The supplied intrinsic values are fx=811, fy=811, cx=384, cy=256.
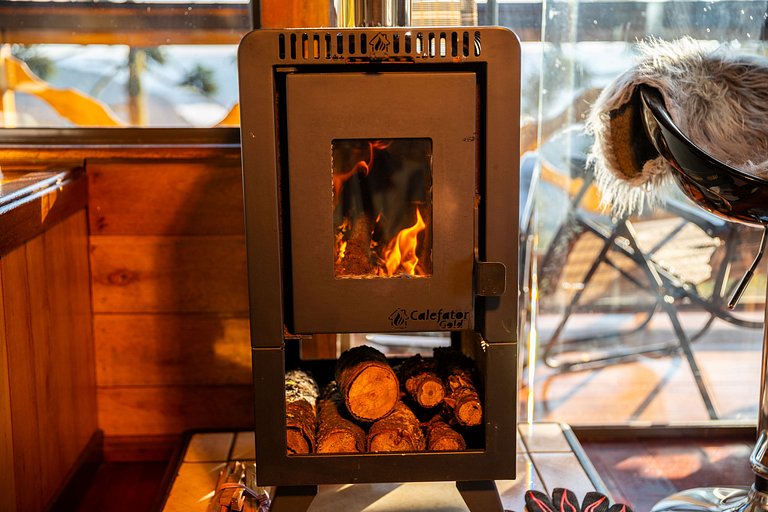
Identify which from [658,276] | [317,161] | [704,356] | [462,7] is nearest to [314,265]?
[317,161]

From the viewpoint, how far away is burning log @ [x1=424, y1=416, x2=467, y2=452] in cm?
150

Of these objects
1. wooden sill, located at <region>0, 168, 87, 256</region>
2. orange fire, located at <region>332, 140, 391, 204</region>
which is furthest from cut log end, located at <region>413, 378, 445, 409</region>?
wooden sill, located at <region>0, 168, 87, 256</region>

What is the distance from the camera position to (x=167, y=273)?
2.08 meters

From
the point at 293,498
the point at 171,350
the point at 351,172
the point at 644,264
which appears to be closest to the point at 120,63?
the point at 171,350

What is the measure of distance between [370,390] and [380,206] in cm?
35

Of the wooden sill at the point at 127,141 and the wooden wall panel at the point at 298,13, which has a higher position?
the wooden wall panel at the point at 298,13

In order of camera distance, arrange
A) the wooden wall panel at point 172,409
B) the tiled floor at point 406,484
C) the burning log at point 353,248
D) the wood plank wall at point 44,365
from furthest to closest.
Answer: the wooden wall panel at point 172,409
the tiled floor at point 406,484
the wood plank wall at point 44,365
the burning log at point 353,248

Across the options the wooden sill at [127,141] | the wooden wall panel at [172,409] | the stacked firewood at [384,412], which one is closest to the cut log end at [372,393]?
the stacked firewood at [384,412]

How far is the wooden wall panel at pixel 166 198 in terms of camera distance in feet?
6.70

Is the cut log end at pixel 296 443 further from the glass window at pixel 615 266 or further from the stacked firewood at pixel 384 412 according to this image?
the glass window at pixel 615 266

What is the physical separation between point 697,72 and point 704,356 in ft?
3.41

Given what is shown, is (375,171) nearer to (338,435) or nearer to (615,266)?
(338,435)

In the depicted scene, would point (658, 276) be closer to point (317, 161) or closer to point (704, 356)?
point (704, 356)

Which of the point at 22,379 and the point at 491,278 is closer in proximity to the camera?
the point at 491,278
